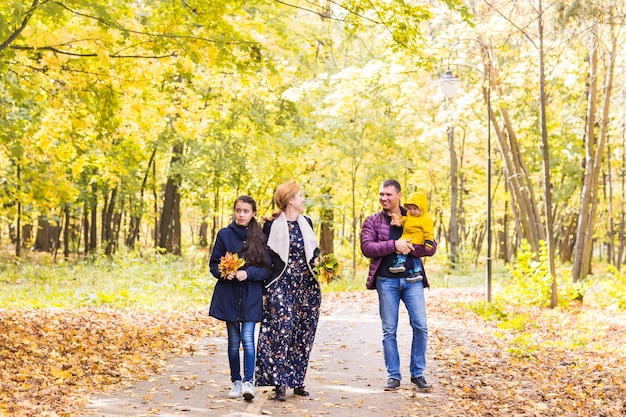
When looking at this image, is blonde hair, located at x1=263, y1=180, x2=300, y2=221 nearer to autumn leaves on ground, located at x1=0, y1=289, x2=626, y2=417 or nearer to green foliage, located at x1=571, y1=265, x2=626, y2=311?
autumn leaves on ground, located at x1=0, y1=289, x2=626, y2=417

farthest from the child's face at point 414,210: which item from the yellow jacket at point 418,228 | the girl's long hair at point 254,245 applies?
the girl's long hair at point 254,245

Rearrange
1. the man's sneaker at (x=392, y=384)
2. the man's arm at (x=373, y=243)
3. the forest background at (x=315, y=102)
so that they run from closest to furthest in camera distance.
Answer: the man's arm at (x=373, y=243), the man's sneaker at (x=392, y=384), the forest background at (x=315, y=102)

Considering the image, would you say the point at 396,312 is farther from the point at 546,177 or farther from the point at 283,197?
the point at 546,177

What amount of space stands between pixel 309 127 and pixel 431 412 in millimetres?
19901

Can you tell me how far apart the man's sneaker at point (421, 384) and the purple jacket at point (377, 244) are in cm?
96

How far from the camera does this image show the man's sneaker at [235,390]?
22.0 feet

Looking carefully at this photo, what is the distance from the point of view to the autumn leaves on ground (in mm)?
6824

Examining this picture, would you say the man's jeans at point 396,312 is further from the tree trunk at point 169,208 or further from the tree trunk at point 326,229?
the tree trunk at point 169,208

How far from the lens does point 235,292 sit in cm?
663

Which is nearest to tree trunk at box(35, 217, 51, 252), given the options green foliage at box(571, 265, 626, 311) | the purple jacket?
green foliage at box(571, 265, 626, 311)

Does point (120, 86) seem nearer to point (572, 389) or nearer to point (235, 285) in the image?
Answer: point (235, 285)

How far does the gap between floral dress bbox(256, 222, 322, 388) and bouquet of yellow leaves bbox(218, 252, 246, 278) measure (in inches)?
Result: 18.2

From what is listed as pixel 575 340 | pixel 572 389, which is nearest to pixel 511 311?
pixel 575 340

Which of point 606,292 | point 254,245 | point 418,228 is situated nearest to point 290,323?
point 254,245
